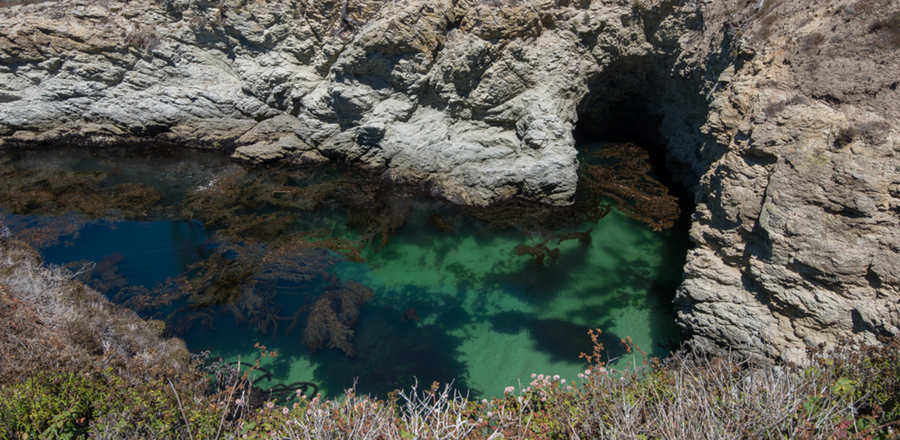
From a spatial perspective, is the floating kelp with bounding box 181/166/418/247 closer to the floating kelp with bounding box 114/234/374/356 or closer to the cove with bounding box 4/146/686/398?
the cove with bounding box 4/146/686/398

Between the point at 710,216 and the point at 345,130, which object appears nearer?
the point at 710,216

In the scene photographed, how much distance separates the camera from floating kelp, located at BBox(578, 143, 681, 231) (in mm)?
9562

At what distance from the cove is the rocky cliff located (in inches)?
54.4

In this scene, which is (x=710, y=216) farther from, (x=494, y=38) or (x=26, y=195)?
(x=26, y=195)

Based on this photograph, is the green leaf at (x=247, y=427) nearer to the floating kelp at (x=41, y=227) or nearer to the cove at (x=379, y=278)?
the cove at (x=379, y=278)

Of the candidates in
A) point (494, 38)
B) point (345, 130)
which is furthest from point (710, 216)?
point (345, 130)

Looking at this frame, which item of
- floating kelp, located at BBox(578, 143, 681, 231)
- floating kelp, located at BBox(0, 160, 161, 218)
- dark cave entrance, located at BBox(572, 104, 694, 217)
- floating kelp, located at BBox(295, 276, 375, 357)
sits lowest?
floating kelp, located at BBox(295, 276, 375, 357)

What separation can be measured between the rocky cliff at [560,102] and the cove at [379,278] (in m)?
1.38

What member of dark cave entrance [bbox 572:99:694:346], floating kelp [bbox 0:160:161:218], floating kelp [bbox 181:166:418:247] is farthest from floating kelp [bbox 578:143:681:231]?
floating kelp [bbox 0:160:161:218]

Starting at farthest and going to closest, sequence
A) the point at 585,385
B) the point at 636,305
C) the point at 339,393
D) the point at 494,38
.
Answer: the point at 494,38, the point at 636,305, the point at 339,393, the point at 585,385

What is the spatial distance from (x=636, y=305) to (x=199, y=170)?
12248 millimetres

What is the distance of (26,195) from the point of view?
32.6 ft

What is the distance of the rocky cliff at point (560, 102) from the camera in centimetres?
512

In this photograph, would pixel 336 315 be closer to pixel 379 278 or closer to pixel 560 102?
pixel 379 278
